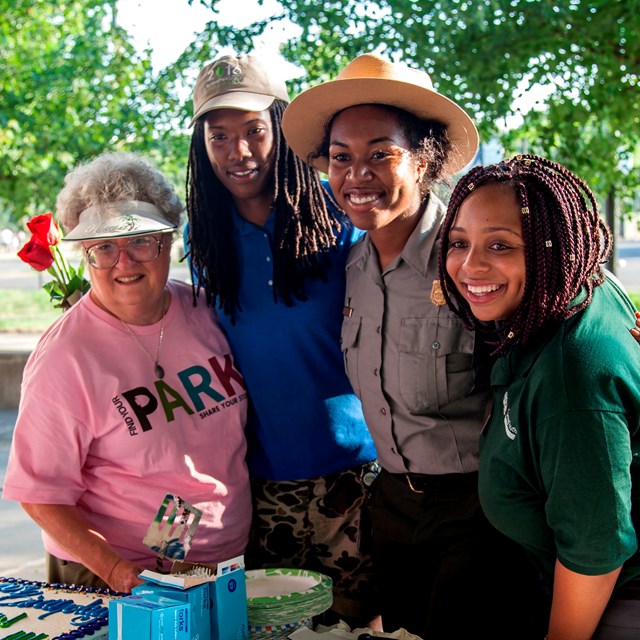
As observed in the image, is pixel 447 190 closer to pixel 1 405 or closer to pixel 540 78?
pixel 540 78

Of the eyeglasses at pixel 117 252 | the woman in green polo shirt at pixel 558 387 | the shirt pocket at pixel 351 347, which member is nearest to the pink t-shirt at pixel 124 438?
the eyeglasses at pixel 117 252

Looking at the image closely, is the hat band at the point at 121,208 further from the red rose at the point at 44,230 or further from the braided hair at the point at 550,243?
the braided hair at the point at 550,243

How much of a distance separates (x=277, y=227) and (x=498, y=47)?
2194 millimetres

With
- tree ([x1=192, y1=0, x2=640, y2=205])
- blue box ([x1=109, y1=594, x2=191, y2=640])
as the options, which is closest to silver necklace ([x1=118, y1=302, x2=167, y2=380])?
blue box ([x1=109, y1=594, x2=191, y2=640])

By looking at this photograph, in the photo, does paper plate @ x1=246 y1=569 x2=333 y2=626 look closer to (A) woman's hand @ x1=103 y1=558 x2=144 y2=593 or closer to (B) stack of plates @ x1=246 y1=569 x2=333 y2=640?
(B) stack of plates @ x1=246 y1=569 x2=333 y2=640

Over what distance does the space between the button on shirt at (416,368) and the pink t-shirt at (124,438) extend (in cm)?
47

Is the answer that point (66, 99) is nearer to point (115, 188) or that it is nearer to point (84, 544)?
point (115, 188)

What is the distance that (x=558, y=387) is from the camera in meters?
1.64

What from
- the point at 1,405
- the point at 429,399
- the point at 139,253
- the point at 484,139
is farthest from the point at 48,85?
the point at 429,399

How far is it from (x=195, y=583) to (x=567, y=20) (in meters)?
3.42

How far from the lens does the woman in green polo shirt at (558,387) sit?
161cm

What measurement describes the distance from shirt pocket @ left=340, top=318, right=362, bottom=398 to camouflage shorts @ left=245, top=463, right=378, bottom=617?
0.36 metres

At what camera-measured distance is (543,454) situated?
1678mm

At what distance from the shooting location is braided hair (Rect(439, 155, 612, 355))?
5.63 ft
